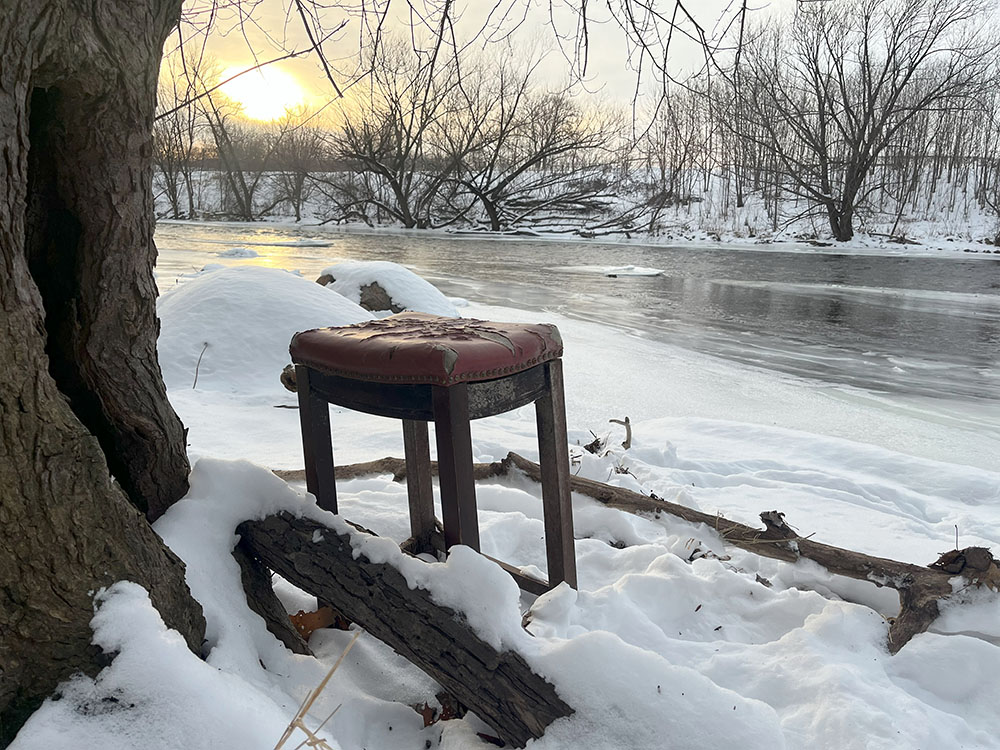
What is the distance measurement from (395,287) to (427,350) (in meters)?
4.98

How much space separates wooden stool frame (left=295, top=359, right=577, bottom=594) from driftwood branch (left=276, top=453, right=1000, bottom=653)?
63 cm

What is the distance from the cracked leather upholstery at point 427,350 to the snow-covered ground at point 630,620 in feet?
1.00

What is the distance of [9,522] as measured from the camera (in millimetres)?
937

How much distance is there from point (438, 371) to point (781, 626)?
1.05 m

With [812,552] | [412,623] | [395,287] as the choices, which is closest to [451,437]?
[412,623]

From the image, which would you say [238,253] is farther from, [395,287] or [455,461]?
[455,461]

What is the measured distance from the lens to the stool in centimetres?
128

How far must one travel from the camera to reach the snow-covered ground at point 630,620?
3.16 feet

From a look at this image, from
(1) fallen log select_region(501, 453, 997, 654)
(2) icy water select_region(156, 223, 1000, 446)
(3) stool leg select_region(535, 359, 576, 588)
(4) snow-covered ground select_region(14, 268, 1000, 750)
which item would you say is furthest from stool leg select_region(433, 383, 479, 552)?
(2) icy water select_region(156, 223, 1000, 446)

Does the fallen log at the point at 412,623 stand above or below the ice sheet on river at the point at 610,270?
below

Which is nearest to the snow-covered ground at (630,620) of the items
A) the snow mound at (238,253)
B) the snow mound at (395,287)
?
the snow mound at (395,287)

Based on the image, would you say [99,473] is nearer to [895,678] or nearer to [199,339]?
[895,678]

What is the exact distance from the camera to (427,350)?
1270 mm

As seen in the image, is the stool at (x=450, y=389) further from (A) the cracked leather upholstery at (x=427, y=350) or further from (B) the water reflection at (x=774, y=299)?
(B) the water reflection at (x=774, y=299)
